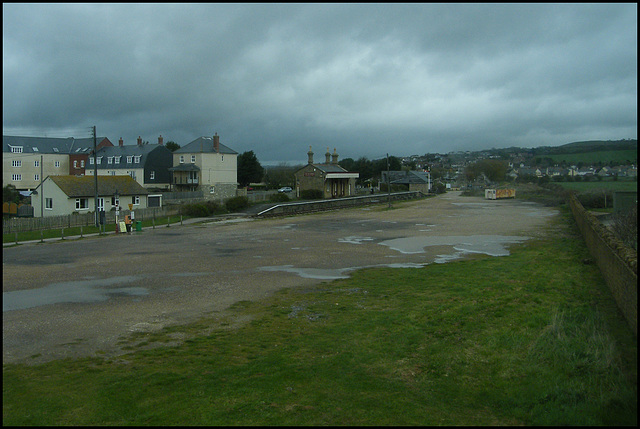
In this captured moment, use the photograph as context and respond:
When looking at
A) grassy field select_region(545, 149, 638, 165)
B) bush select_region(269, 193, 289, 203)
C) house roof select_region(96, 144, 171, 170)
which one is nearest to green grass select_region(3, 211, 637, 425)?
grassy field select_region(545, 149, 638, 165)

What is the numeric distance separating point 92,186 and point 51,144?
3150 centimetres

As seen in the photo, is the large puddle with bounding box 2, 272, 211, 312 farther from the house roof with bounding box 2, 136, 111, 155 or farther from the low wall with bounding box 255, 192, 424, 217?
the house roof with bounding box 2, 136, 111, 155

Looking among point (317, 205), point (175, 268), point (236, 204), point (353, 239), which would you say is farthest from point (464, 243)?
point (317, 205)

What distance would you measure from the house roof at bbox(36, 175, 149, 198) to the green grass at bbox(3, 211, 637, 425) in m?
37.5

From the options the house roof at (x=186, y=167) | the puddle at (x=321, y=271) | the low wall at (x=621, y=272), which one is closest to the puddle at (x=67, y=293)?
the puddle at (x=321, y=271)

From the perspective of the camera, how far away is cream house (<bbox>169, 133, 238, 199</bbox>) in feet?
220

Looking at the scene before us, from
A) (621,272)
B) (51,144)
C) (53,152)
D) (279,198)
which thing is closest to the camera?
(621,272)

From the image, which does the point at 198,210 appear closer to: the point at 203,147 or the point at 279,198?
the point at 279,198

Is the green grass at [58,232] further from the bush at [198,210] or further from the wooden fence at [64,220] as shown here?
the bush at [198,210]

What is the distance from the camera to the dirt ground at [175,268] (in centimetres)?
1232

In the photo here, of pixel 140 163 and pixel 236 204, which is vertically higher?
pixel 140 163

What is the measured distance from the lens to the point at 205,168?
67500 mm

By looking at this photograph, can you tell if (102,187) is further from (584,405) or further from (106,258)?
(584,405)

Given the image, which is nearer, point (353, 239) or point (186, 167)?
point (353, 239)
